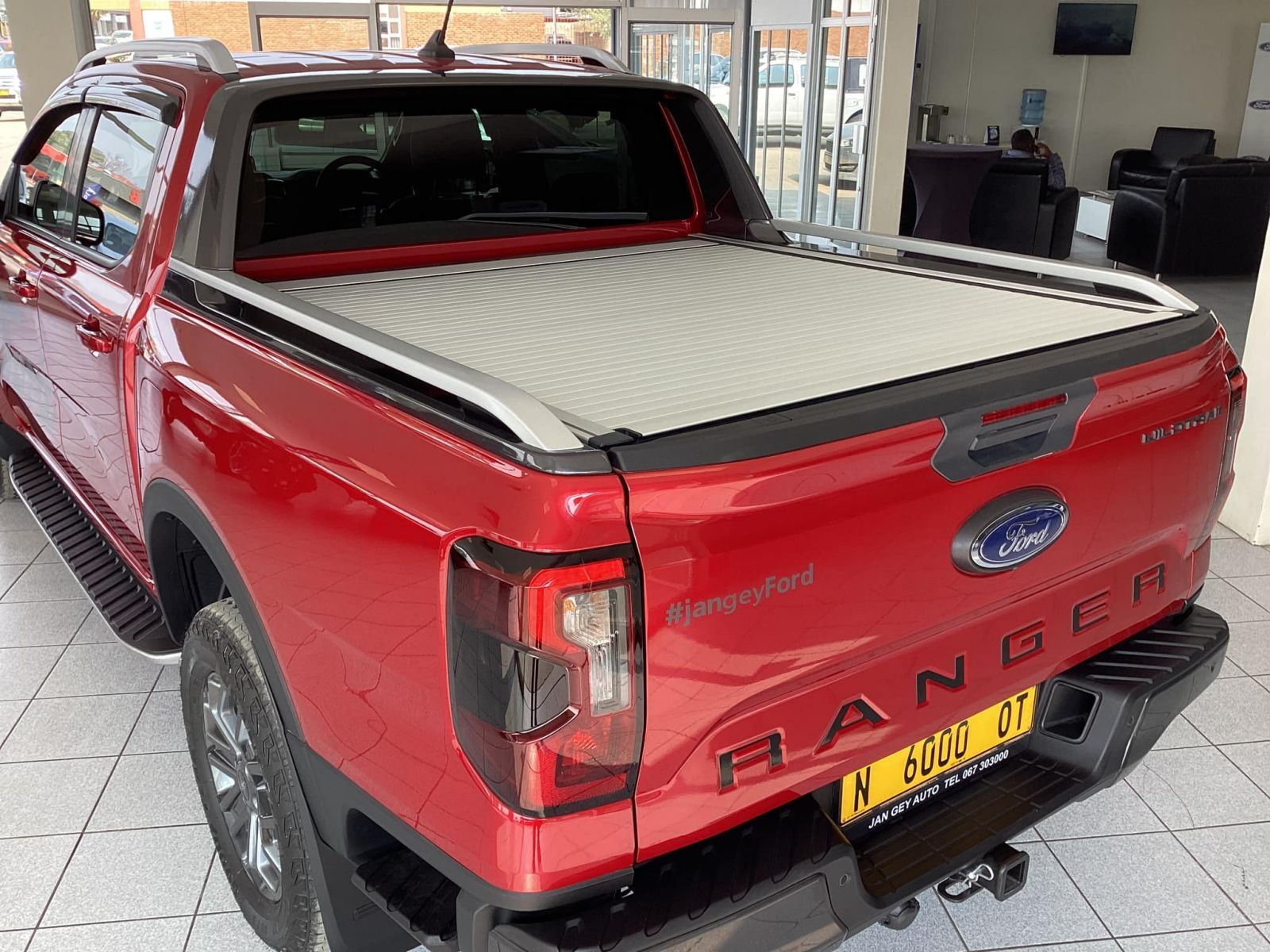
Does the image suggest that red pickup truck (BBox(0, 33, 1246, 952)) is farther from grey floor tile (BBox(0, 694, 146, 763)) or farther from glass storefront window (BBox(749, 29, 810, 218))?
glass storefront window (BBox(749, 29, 810, 218))

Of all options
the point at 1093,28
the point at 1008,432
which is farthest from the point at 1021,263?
the point at 1093,28

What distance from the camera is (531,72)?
2.56 m

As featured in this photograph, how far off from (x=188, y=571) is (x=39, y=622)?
1450 millimetres

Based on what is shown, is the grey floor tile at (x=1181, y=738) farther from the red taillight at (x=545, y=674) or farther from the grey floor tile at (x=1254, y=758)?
the red taillight at (x=545, y=674)

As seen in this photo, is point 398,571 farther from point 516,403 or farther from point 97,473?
point 97,473

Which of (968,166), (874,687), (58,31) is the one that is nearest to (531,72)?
(874,687)

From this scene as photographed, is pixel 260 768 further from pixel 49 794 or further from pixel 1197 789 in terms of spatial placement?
pixel 1197 789

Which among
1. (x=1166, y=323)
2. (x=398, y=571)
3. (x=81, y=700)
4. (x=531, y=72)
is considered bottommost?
(x=81, y=700)

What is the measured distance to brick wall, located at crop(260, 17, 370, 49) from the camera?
8234 millimetres

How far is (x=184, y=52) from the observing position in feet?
7.97

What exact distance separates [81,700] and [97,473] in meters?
0.67

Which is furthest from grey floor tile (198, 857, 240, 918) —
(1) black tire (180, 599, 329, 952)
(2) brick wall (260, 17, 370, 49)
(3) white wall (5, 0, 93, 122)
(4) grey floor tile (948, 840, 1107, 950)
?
(2) brick wall (260, 17, 370, 49)

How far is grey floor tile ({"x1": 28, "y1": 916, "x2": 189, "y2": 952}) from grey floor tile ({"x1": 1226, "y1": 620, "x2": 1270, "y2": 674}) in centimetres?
273

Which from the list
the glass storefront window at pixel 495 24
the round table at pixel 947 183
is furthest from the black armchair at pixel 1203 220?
the glass storefront window at pixel 495 24
